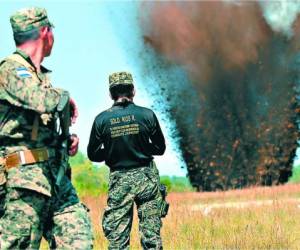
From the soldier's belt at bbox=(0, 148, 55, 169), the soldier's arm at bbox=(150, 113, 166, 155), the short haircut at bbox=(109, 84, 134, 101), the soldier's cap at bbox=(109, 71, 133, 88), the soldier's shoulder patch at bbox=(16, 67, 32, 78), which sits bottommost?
the soldier's belt at bbox=(0, 148, 55, 169)

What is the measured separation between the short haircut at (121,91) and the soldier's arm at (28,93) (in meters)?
2.06

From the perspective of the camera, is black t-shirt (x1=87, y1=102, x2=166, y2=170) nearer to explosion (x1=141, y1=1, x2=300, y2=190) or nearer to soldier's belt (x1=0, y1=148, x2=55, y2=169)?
soldier's belt (x1=0, y1=148, x2=55, y2=169)

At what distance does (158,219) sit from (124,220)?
0.29 metres

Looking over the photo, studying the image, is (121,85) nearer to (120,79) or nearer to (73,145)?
(120,79)

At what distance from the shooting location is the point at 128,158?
6.71 m

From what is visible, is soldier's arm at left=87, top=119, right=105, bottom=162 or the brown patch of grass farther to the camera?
the brown patch of grass

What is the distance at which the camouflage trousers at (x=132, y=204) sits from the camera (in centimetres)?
675

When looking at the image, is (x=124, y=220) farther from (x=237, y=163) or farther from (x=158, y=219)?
(x=237, y=163)

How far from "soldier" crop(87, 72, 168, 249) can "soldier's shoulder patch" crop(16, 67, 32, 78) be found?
2.02m

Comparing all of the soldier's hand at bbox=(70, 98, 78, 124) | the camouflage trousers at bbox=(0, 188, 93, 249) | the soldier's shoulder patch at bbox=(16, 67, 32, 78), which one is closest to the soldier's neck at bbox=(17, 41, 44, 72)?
the soldier's shoulder patch at bbox=(16, 67, 32, 78)

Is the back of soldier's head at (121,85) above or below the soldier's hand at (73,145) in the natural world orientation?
above

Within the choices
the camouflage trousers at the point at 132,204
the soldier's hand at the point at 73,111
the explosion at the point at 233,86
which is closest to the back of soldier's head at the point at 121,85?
the camouflage trousers at the point at 132,204

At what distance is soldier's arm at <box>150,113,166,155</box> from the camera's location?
6797 millimetres

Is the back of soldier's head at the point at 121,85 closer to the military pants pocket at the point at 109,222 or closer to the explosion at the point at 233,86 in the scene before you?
the military pants pocket at the point at 109,222
